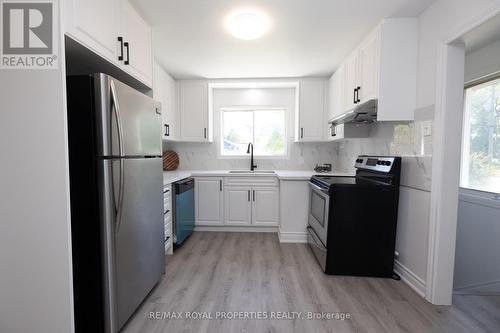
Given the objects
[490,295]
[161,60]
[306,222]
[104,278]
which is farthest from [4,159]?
[490,295]

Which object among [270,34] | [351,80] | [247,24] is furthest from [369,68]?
[247,24]

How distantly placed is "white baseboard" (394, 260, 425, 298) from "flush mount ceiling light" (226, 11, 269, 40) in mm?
2595

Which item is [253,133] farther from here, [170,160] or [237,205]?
[170,160]

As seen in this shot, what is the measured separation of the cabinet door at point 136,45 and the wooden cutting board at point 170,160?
1.76m

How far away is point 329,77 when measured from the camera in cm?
346

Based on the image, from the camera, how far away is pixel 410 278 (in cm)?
200

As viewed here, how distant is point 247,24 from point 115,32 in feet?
3.50

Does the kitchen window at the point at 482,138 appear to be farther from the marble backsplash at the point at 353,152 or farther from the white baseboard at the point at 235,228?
the white baseboard at the point at 235,228

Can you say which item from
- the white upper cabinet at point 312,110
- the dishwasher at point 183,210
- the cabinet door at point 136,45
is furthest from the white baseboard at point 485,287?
the cabinet door at point 136,45

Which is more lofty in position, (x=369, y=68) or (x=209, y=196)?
(x=369, y=68)

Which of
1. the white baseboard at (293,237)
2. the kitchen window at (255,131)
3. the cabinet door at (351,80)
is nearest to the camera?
the cabinet door at (351,80)

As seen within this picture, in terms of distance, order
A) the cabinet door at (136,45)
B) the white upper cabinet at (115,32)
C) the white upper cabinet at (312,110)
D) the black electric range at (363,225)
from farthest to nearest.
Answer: the white upper cabinet at (312,110) → the black electric range at (363,225) → the cabinet door at (136,45) → the white upper cabinet at (115,32)

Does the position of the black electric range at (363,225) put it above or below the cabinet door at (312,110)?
below

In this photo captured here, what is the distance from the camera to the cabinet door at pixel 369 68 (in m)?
2.07
